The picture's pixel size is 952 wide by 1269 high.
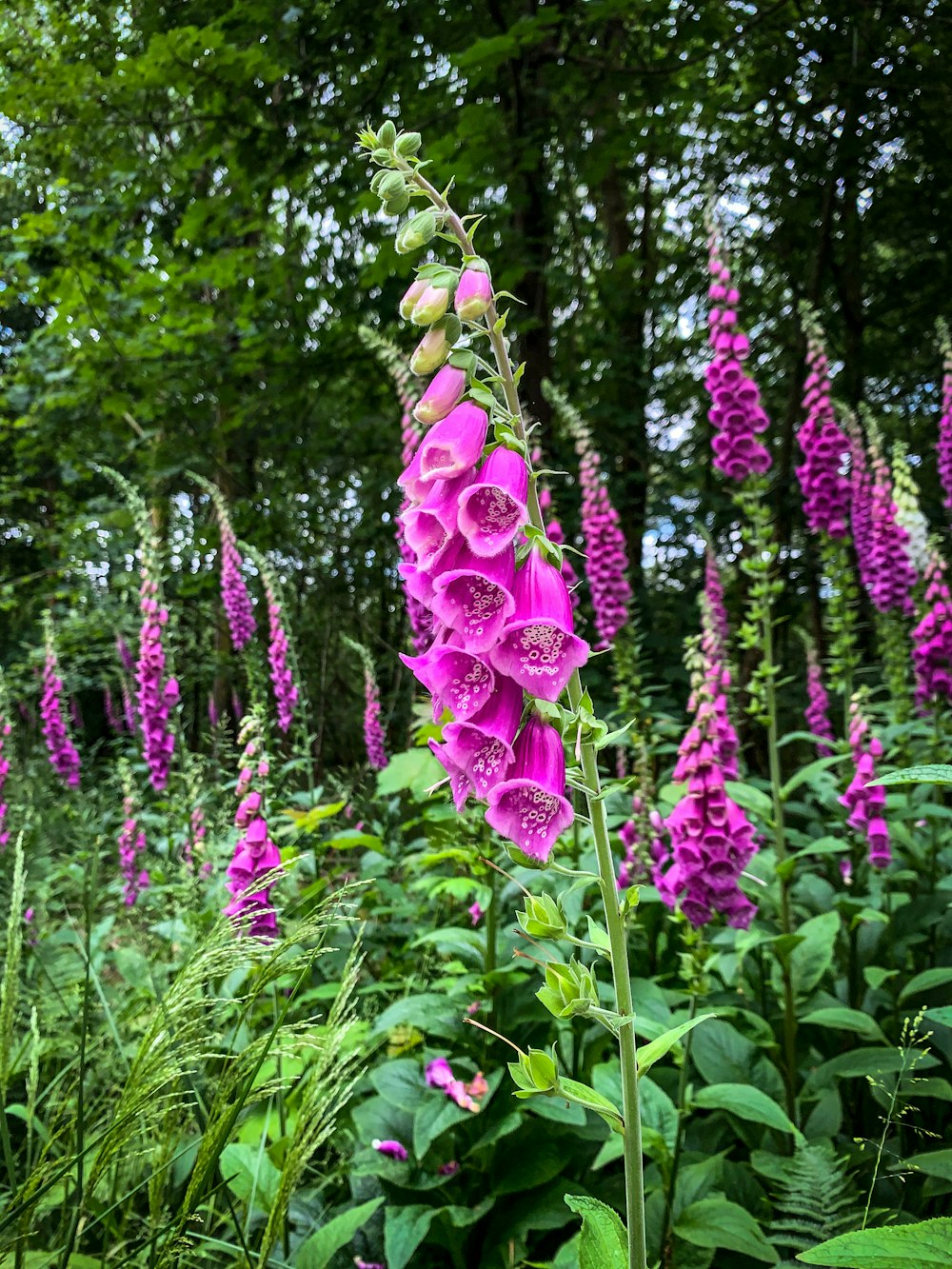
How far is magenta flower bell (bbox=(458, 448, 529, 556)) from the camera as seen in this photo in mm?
1069

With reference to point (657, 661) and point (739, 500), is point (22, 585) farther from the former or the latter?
point (739, 500)

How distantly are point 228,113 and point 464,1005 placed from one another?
5242mm

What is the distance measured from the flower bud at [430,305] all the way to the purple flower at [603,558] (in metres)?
3.11

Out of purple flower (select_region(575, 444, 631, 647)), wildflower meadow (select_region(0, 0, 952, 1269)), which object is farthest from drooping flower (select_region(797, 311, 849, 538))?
purple flower (select_region(575, 444, 631, 647))

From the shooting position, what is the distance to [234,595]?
5465mm

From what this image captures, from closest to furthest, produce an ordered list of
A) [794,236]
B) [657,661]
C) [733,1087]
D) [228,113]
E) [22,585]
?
[733,1087] → [228,113] → [657,661] → [794,236] → [22,585]

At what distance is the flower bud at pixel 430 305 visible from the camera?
113 centimetres

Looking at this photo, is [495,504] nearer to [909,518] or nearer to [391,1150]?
[391,1150]

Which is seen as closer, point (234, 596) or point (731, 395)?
point (731, 395)

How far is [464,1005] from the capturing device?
2.20 m

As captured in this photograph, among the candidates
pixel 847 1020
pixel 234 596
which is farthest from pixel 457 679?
pixel 234 596

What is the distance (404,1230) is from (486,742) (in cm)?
131

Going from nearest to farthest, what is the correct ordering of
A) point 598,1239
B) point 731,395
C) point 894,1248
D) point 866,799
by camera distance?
point 894,1248 → point 598,1239 → point 866,799 → point 731,395

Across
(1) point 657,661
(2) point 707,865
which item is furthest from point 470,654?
(1) point 657,661
